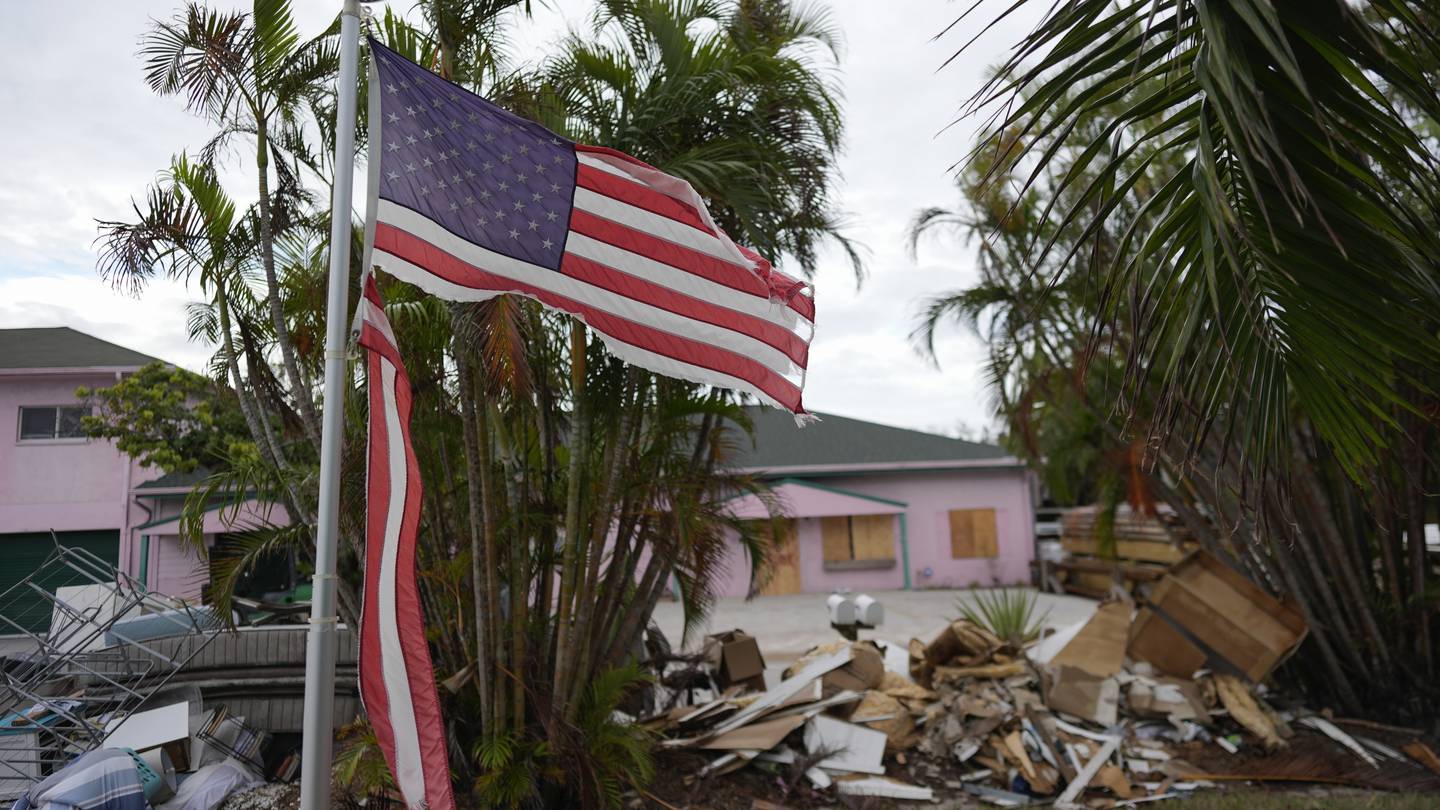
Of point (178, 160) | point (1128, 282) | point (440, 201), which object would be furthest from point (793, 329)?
point (178, 160)

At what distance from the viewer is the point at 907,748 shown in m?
8.84

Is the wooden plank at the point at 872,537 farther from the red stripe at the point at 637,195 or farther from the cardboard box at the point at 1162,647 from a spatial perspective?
the red stripe at the point at 637,195

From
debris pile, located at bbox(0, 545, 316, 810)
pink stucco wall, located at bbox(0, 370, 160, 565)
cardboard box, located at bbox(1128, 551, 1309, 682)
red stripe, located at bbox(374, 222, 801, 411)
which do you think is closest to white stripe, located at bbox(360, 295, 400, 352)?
red stripe, located at bbox(374, 222, 801, 411)

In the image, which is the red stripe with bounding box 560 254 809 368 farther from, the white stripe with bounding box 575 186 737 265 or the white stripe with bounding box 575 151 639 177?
the white stripe with bounding box 575 151 639 177

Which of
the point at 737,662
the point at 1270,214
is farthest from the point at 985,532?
the point at 1270,214

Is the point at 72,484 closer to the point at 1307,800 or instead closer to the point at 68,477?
the point at 68,477

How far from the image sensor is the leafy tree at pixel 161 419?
1360 centimetres

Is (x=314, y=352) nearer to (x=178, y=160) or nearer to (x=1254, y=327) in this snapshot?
(x=178, y=160)

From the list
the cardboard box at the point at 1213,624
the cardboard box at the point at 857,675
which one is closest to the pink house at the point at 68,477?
the cardboard box at the point at 857,675

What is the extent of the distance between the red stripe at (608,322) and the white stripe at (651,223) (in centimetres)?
50

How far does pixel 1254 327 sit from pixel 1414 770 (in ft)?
27.0

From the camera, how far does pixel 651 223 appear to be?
17.1 feet

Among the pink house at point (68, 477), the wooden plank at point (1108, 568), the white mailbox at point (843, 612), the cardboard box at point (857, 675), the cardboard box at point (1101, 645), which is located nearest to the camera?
the cardboard box at point (857, 675)

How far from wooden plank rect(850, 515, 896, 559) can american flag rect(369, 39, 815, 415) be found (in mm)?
21830
